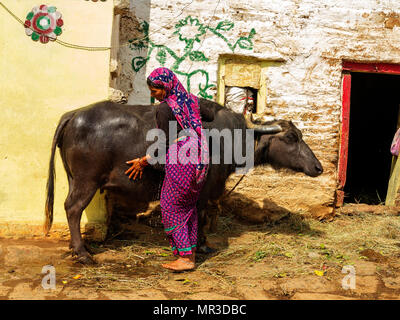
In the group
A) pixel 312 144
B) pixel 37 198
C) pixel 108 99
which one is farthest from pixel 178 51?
pixel 37 198

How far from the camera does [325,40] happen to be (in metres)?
5.56

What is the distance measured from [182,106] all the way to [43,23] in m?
1.98

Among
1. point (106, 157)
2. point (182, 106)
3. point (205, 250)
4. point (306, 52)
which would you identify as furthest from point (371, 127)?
point (106, 157)

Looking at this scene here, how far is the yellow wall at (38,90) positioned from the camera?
4.32 m

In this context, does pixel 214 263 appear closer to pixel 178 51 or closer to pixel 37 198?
pixel 37 198

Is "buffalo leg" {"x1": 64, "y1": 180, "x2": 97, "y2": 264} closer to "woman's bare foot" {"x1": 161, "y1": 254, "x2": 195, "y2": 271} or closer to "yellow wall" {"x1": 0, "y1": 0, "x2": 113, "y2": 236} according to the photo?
"yellow wall" {"x1": 0, "y1": 0, "x2": 113, "y2": 236}

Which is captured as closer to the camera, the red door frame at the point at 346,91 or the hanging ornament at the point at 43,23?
the hanging ornament at the point at 43,23

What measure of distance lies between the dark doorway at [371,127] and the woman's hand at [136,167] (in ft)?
19.3

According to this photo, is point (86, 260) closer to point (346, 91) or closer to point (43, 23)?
point (43, 23)

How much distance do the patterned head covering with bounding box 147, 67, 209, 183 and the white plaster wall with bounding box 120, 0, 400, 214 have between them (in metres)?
1.82

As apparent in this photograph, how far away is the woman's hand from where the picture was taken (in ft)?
12.6

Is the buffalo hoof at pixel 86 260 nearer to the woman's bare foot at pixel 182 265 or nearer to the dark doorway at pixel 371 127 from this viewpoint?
the woman's bare foot at pixel 182 265

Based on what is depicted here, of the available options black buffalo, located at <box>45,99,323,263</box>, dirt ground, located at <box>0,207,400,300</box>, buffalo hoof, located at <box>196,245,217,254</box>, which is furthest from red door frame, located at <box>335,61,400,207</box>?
buffalo hoof, located at <box>196,245,217,254</box>

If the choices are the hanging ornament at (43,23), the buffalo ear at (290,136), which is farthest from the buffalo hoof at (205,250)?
the hanging ornament at (43,23)
